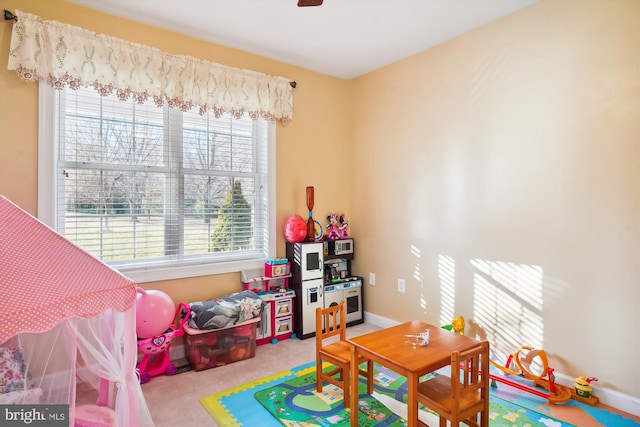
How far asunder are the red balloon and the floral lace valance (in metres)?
1.03

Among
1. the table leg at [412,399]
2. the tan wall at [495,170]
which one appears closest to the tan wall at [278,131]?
the tan wall at [495,170]

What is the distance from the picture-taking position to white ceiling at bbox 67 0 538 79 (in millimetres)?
2839

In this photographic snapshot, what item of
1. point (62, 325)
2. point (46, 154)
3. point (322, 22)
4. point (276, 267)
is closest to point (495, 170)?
point (322, 22)

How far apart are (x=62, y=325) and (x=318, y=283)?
89.7 inches

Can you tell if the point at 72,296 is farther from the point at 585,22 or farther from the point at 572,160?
the point at 585,22

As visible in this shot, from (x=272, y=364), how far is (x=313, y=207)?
168 cm

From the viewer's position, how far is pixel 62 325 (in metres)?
2.03

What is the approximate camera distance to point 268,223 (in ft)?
12.6

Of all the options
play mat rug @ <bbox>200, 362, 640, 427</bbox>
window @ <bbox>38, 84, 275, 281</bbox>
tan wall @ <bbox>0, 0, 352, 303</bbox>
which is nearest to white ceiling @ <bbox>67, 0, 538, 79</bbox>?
tan wall @ <bbox>0, 0, 352, 303</bbox>

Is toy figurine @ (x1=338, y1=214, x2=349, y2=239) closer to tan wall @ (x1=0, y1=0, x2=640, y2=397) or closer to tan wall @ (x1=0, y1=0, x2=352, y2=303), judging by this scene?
tan wall @ (x1=0, y1=0, x2=352, y2=303)

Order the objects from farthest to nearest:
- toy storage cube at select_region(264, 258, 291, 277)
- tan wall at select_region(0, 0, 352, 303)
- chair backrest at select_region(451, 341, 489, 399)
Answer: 1. toy storage cube at select_region(264, 258, 291, 277)
2. tan wall at select_region(0, 0, 352, 303)
3. chair backrest at select_region(451, 341, 489, 399)

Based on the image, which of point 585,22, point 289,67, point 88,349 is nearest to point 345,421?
point 88,349

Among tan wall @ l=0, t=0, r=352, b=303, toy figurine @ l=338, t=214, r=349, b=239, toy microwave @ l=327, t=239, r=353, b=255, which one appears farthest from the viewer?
toy figurine @ l=338, t=214, r=349, b=239

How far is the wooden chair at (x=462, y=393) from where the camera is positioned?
1.80 m
